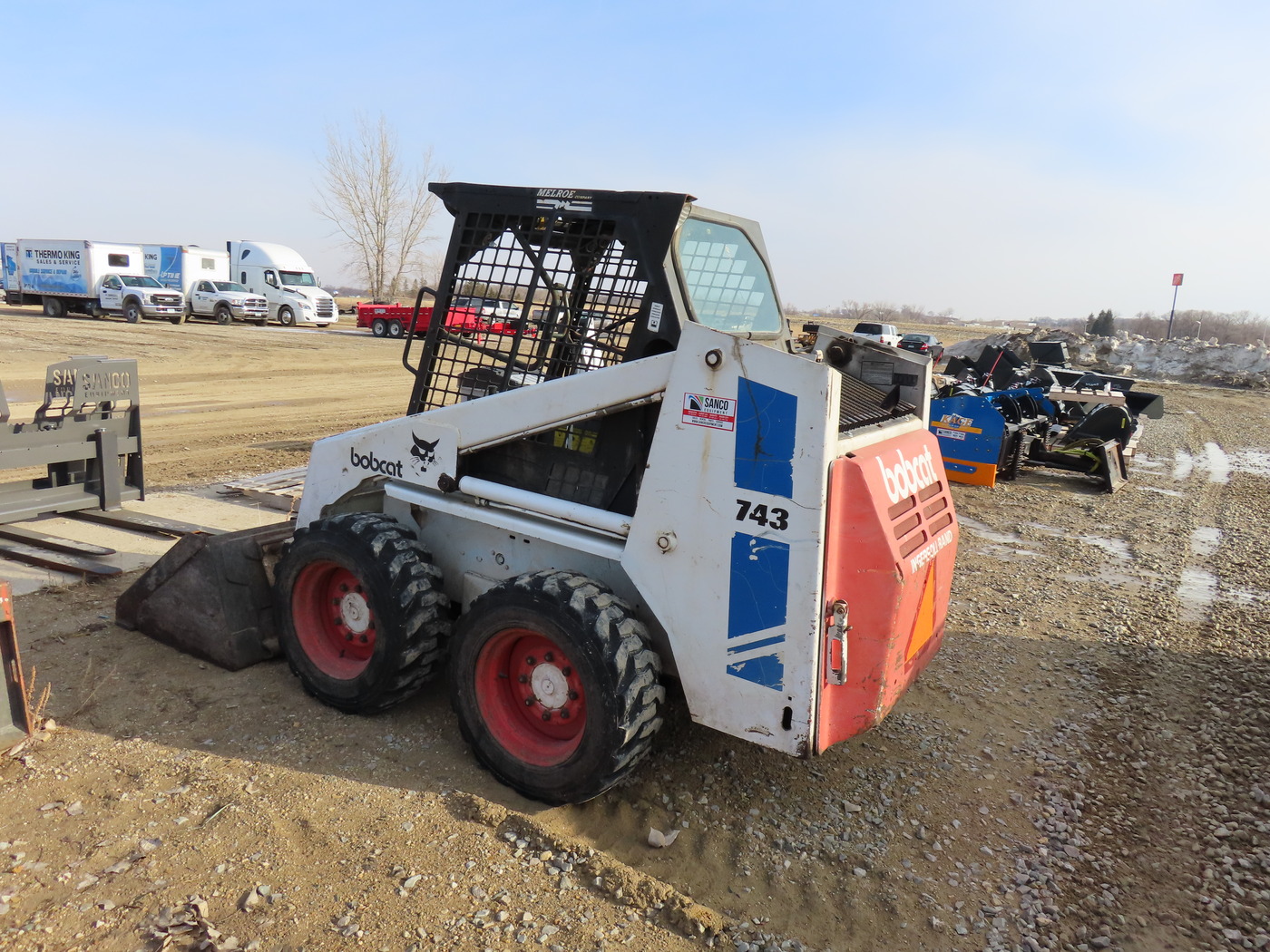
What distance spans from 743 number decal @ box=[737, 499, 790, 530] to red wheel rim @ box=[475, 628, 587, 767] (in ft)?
3.11

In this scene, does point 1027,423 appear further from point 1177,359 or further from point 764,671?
point 1177,359

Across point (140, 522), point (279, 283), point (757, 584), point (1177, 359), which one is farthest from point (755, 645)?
point (1177, 359)

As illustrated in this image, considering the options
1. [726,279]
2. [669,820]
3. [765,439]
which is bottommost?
[669,820]

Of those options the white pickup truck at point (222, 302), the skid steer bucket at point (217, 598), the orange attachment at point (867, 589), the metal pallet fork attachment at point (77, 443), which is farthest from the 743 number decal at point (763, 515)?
the white pickup truck at point (222, 302)

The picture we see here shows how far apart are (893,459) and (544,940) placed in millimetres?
2145

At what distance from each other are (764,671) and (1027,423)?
9.61 m

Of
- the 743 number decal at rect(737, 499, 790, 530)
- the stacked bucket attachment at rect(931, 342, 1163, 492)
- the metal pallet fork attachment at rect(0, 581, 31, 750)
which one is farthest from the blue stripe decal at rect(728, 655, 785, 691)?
the stacked bucket attachment at rect(931, 342, 1163, 492)

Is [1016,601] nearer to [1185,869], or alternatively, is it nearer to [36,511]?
[1185,869]

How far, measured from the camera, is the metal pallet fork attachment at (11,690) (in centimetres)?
344

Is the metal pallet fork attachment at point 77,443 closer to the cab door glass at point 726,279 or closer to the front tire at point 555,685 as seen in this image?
the front tire at point 555,685

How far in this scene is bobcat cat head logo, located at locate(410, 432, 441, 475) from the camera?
13.0 feet

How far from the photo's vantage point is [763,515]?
303 centimetres

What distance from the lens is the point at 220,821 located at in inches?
124

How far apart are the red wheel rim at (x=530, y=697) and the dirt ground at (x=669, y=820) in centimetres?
23
